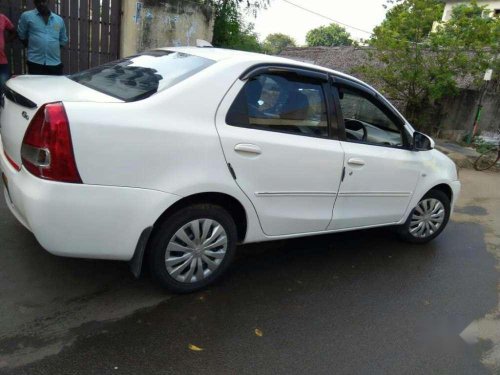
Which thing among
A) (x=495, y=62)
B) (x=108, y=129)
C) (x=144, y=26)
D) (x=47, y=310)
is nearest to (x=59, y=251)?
(x=47, y=310)

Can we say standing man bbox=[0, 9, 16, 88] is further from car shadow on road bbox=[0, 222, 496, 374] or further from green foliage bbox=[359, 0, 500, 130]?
green foliage bbox=[359, 0, 500, 130]

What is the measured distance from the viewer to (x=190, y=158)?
2.79 m

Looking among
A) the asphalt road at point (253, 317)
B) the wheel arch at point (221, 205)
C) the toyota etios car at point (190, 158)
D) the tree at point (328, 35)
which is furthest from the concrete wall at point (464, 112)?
the tree at point (328, 35)

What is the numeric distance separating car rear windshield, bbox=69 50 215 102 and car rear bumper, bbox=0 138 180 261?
64 centimetres

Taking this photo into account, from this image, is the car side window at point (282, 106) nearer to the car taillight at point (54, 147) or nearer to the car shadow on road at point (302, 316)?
the car taillight at point (54, 147)

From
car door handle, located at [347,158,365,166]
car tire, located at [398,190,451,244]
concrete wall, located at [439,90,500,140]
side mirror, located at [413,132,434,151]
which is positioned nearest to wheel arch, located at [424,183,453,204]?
car tire, located at [398,190,451,244]

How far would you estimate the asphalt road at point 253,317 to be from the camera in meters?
2.55

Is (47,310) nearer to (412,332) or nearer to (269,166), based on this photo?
(269,166)

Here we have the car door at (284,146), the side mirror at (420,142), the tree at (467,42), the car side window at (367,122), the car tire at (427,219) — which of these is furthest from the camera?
the tree at (467,42)

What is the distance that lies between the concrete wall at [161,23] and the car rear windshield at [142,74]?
4.34 meters

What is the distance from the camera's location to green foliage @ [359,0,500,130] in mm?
11992

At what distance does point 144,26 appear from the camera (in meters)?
7.60

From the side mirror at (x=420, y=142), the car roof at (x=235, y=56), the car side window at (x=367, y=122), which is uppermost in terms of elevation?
the car roof at (x=235, y=56)

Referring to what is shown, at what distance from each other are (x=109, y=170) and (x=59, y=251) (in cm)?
58
